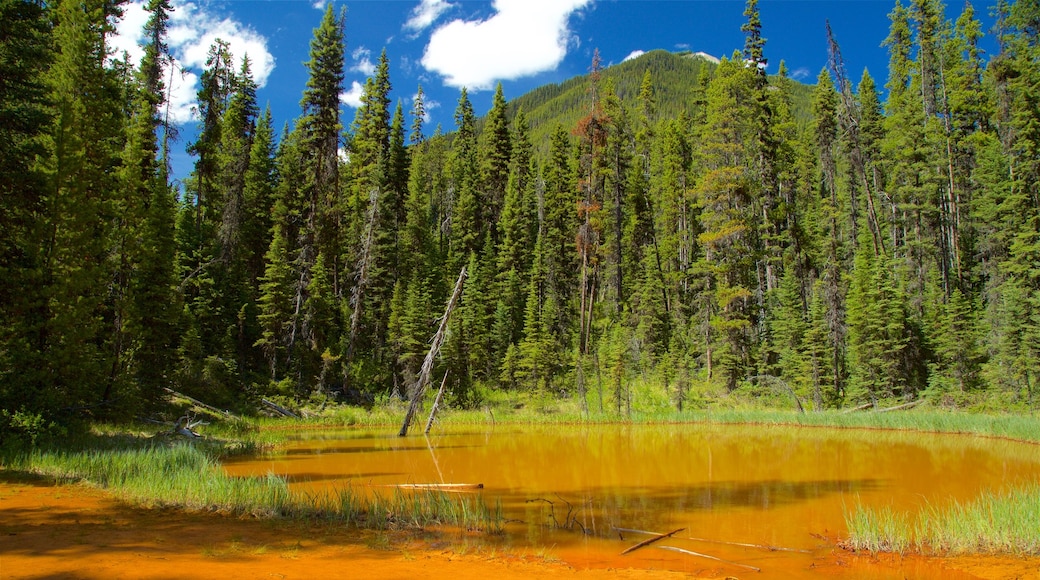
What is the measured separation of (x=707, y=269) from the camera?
32.0m

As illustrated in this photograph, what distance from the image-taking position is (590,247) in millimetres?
36875

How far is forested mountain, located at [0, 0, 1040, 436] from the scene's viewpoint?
22.7 metres

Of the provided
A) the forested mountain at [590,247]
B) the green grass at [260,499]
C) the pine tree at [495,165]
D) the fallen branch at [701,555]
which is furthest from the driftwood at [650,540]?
the pine tree at [495,165]

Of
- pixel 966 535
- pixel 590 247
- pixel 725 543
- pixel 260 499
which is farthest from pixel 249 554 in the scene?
pixel 590 247

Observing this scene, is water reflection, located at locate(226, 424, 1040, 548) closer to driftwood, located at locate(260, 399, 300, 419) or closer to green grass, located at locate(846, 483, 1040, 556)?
green grass, located at locate(846, 483, 1040, 556)

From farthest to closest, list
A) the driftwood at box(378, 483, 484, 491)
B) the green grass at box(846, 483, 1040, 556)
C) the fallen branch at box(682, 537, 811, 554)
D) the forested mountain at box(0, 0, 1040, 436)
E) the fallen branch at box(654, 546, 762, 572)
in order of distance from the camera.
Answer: the forested mountain at box(0, 0, 1040, 436) → the driftwood at box(378, 483, 484, 491) → the fallen branch at box(682, 537, 811, 554) → the green grass at box(846, 483, 1040, 556) → the fallen branch at box(654, 546, 762, 572)

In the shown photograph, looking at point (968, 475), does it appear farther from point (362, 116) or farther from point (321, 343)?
point (362, 116)

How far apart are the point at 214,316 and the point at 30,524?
1038 inches

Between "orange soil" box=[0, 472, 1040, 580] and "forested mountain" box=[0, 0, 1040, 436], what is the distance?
11.5 metres

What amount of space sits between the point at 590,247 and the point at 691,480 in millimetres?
25189

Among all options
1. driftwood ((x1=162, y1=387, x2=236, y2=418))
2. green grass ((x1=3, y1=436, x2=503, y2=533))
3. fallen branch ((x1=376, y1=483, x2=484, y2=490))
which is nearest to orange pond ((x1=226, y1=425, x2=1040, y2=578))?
fallen branch ((x1=376, y1=483, x2=484, y2=490))

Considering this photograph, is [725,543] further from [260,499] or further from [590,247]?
[590,247]

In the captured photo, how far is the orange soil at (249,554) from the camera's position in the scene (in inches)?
227

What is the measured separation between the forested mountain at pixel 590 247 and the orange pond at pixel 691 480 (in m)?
8.27
